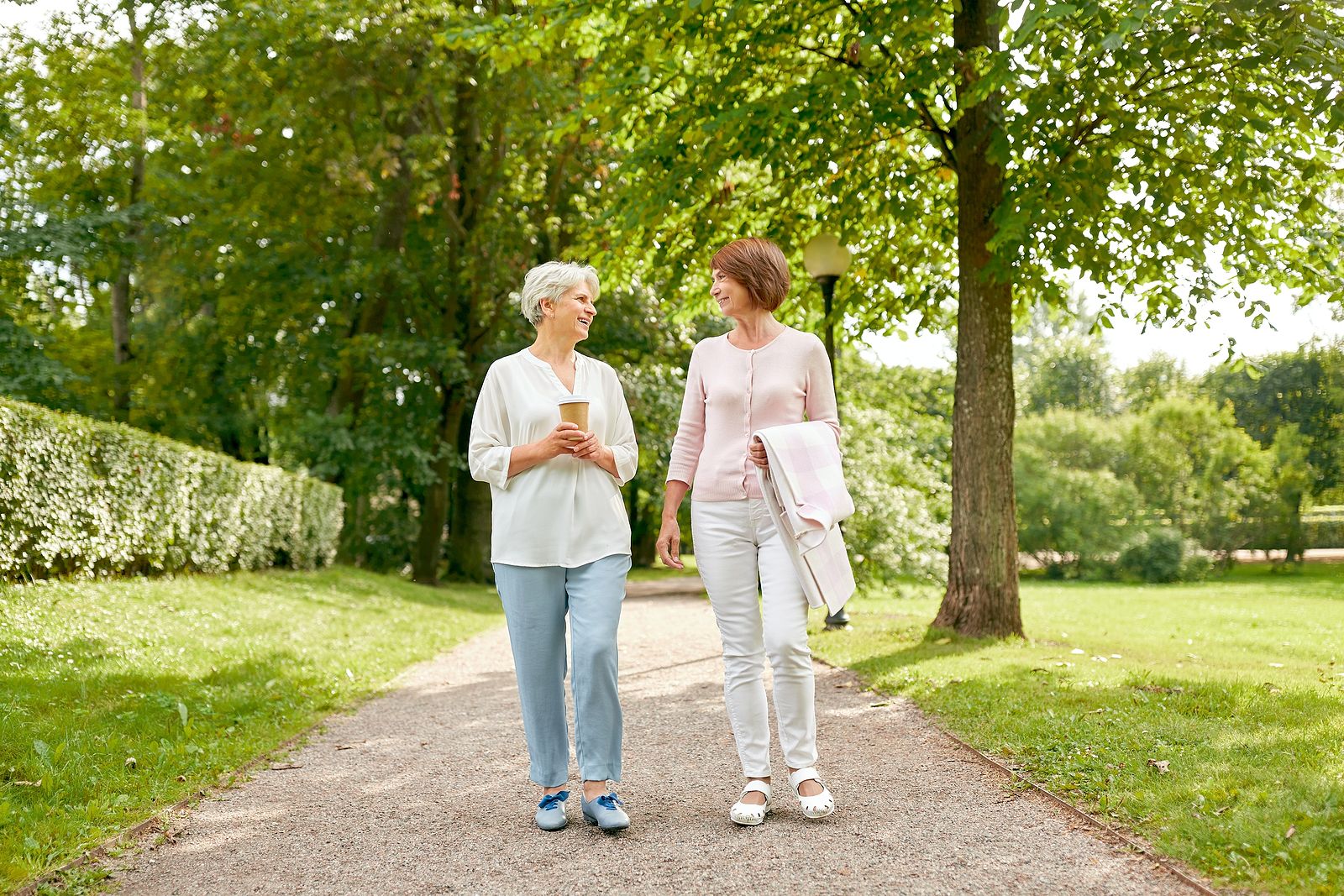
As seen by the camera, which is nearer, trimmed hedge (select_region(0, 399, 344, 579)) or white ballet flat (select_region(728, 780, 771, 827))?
white ballet flat (select_region(728, 780, 771, 827))

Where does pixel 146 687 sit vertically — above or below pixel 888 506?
below

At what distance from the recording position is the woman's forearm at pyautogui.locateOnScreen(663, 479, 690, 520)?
4516mm

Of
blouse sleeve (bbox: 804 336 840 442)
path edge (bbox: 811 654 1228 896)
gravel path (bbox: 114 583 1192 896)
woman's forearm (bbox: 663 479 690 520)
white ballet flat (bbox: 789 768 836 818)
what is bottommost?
gravel path (bbox: 114 583 1192 896)

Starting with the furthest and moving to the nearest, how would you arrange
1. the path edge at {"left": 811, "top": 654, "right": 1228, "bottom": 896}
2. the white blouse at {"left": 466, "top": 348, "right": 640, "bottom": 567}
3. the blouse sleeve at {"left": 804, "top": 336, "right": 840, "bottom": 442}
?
the blouse sleeve at {"left": 804, "top": 336, "right": 840, "bottom": 442} → the white blouse at {"left": 466, "top": 348, "right": 640, "bottom": 567} → the path edge at {"left": 811, "top": 654, "right": 1228, "bottom": 896}

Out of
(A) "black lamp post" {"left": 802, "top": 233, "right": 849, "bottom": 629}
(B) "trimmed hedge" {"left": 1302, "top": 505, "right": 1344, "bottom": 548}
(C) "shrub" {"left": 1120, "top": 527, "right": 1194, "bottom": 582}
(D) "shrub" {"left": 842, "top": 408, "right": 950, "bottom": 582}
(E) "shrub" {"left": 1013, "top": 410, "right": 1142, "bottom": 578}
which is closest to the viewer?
(A) "black lamp post" {"left": 802, "top": 233, "right": 849, "bottom": 629}

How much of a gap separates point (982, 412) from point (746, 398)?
18.2ft

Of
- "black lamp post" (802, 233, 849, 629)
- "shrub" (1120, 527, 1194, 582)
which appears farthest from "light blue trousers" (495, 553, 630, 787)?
"shrub" (1120, 527, 1194, 582)

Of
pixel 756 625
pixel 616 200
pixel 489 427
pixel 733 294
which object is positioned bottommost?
pixel 756 625

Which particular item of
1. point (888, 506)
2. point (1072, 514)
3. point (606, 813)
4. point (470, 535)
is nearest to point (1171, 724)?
point (606, 813)

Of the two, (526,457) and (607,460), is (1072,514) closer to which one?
(607,460)

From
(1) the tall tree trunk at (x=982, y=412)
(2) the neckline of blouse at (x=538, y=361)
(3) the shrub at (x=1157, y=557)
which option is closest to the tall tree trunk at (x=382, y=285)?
(1) the tall tree trunk at (x=982, y=412)

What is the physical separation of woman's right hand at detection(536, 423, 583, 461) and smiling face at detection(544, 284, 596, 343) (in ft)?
1.39

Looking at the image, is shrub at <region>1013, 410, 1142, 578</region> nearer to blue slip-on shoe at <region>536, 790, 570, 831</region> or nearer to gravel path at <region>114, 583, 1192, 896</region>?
gravel path at <region>114, 583, 1192, 896</region>

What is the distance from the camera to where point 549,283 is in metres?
4.40
